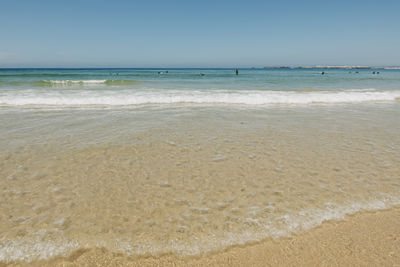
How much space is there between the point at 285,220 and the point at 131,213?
6.32 feet

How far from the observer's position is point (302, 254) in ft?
7.75

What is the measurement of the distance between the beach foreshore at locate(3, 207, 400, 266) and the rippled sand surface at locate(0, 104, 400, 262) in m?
0.09

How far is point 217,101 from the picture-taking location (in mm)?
12773

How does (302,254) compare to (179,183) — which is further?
(179,183)

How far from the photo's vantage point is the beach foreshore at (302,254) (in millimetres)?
2248

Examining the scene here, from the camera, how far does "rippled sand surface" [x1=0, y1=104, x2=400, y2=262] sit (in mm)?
2574

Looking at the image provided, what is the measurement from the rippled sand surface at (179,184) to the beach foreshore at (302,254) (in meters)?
0.09

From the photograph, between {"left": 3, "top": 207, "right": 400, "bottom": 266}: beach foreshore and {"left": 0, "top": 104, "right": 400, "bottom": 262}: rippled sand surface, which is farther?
{"left": 0, "top": 104, "right": 400, "bottom": 262}: rippled sand surface

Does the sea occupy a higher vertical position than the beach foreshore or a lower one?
higher

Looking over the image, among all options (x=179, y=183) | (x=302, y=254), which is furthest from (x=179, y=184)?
(x=302, y=254)

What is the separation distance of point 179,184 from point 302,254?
1937 millimetres

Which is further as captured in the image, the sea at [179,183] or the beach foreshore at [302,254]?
the sea at [179,183]

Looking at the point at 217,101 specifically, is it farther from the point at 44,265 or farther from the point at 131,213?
the point at 44,265

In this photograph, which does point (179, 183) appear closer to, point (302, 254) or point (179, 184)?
point (179, 184)
